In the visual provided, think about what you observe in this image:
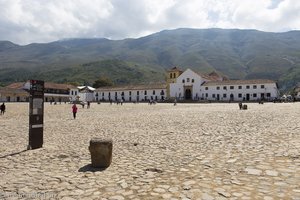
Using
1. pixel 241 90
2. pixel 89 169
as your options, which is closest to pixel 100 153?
pixel 89 169

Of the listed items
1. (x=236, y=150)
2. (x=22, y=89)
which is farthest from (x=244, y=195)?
(x=22, y=89)

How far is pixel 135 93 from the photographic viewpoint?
304 feet

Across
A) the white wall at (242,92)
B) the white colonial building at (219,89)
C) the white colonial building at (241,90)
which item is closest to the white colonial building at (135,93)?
the white colonial building at (219,89)

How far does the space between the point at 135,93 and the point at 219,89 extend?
26.7 metres

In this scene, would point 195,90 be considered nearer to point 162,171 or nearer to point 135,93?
point 135,93

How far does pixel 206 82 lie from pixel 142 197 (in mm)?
79884

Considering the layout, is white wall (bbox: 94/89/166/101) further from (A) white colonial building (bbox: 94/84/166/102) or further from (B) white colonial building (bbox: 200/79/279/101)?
(B) white colonial building (bbox: 200/79/279/101)

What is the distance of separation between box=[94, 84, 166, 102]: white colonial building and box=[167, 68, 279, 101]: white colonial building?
4.29 metres

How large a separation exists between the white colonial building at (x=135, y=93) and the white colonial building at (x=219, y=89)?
14.1ft

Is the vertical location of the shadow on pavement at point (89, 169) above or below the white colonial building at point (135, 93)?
below

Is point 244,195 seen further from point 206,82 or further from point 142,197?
point 206,82

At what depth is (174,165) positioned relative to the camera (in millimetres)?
6891

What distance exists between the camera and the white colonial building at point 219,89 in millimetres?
72812

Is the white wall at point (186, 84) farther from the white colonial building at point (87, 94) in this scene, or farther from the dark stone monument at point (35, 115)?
the dark stone monument at point (35, 115)
